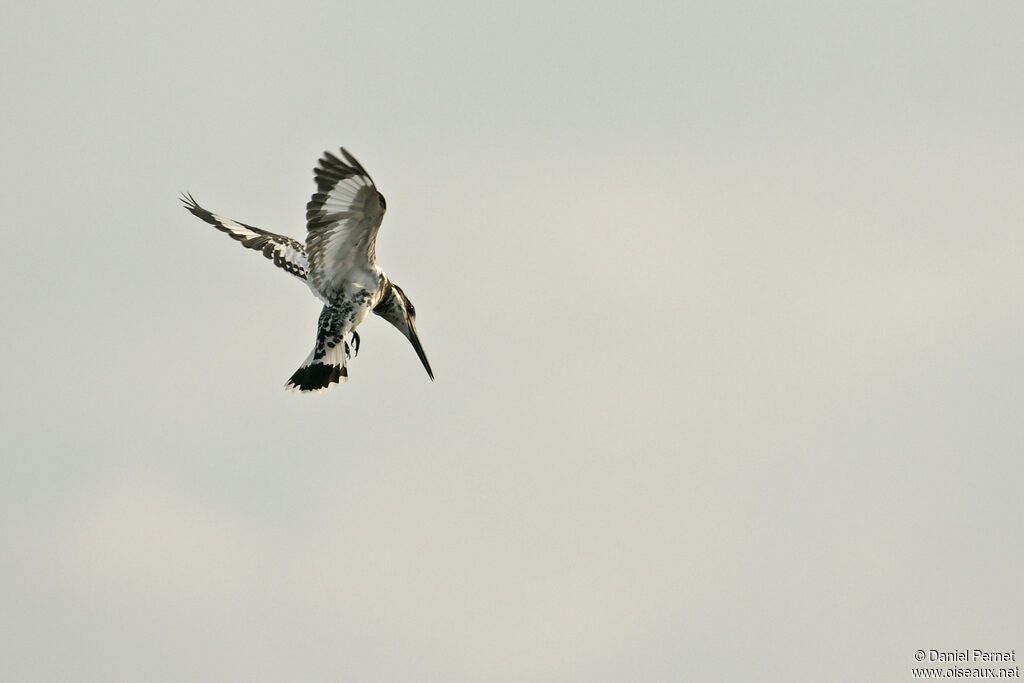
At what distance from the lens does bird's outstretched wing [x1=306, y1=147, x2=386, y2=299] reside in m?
22.0

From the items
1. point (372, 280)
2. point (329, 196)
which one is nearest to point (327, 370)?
point (372, 280)

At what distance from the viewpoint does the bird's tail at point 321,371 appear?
25031mm

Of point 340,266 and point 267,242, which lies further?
point 267,242

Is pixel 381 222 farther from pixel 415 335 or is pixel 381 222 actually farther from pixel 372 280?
pixel 415 335

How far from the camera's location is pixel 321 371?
25219mm

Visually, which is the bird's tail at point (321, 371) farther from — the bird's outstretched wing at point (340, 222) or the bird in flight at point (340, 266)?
the bird's outstretched wing at point (340, 222)

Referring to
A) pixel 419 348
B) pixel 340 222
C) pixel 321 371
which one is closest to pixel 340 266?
pixel 340 222

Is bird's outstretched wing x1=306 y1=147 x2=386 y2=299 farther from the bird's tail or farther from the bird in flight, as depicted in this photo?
the bird's tail

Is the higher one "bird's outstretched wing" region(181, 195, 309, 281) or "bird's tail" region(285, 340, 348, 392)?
"bird's outstretched wing" region(181, 195, 309, 281)

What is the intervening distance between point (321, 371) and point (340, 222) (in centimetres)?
333

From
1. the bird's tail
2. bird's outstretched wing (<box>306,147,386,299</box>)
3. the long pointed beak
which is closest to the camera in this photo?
bird's outstretched wing (<box>306,147,386,299</box>)

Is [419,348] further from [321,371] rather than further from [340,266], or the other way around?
[340,266]

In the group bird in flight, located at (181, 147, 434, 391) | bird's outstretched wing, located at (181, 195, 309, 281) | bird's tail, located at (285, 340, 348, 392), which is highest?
bird's outstretched wing, located at (181, 195, 309, 281)

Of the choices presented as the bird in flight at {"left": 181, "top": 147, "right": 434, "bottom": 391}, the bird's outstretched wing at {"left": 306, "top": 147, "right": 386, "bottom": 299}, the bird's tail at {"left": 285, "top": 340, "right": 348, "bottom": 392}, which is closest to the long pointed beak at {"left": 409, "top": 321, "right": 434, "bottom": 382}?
the bird in flight at {"left": 181, "top": 147, "right": 434, "bottom": 391}
